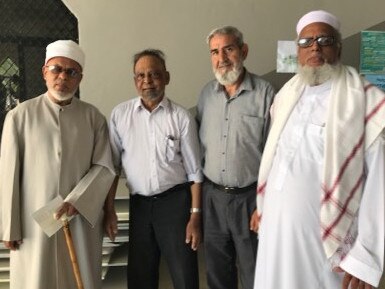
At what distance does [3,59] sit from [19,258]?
5.91 feet

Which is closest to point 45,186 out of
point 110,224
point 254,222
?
point 110,224

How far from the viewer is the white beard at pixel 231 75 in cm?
230

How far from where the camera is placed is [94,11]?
9.64ft

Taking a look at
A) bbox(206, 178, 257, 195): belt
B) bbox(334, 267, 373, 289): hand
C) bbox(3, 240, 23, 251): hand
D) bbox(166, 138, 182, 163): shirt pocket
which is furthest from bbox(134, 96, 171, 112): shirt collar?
bbox(334, 267, 373, 289): hand

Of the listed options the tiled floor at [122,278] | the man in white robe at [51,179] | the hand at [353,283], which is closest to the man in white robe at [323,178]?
the hand at [353,283]

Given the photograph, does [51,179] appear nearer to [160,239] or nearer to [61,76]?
[61,76]

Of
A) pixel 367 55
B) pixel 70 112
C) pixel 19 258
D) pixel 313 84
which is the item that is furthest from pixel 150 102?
pixel 367 55

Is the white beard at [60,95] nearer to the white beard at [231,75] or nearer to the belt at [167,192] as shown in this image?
the belt at [167,192]

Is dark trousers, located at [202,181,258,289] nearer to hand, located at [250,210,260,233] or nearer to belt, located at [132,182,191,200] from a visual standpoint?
hand, located at [250,210,260,233]

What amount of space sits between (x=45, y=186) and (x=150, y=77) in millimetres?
883

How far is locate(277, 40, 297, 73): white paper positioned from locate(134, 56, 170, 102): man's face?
1.20 m

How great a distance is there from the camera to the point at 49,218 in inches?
79.0

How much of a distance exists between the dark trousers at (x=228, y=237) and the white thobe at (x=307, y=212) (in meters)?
0.36

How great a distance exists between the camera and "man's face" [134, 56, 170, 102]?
7.52 feet
